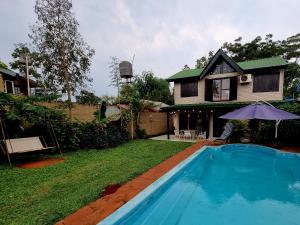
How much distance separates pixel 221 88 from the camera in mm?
17016

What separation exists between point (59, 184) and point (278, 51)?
112ft

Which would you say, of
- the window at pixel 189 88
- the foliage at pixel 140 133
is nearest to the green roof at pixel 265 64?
the window at pixel 189 88

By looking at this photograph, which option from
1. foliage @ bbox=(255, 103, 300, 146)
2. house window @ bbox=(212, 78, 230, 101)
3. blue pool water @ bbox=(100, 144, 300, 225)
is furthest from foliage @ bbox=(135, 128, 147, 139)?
foliage @ bbox=(255, 103, 300, 146)

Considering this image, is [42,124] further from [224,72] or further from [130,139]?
[224,72]

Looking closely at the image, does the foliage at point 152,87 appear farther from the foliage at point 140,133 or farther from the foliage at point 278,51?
the foliage at point 140,133

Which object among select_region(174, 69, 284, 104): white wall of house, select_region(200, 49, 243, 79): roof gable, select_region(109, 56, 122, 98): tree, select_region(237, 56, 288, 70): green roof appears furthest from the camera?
select_region(109, 56, 122, 98): tree

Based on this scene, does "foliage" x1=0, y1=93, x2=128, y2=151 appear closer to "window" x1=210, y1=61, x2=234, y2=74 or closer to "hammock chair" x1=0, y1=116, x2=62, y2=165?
"hammock chair" x1=0, y1=116, x2=62, y2=165

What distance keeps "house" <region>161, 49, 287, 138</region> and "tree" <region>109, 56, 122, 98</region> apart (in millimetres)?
11454

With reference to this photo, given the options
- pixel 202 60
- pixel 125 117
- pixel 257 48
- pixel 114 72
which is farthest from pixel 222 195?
pixel 202 60

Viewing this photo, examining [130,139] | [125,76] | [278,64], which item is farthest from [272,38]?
[130,139]

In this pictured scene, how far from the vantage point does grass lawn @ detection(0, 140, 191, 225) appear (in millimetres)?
4238

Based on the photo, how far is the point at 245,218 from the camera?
496cm

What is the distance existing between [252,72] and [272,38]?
19.3 metres

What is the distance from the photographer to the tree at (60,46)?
15.1m
